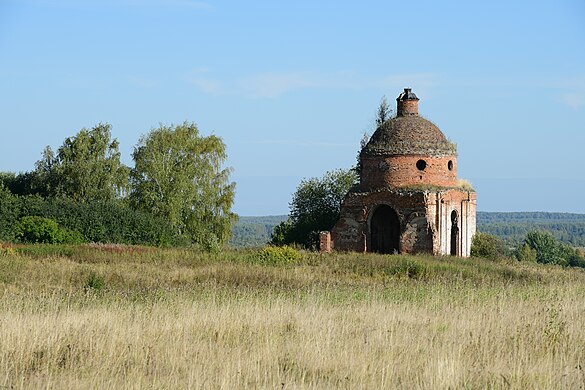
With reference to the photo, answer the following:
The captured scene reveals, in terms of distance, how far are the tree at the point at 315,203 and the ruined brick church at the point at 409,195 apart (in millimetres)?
5153

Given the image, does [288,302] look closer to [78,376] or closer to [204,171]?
[78,376]

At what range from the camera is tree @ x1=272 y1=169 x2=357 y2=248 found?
4234 cm

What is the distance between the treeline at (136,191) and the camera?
36.9 metres

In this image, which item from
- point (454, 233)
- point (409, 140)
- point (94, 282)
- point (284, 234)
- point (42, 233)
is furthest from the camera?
point (284, 234)

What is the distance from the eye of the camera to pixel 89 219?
1446 inches

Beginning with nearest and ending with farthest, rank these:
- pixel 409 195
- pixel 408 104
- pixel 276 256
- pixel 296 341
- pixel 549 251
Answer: pixel 296 341 → pixel 276 256 → pixel 409 195 → pixel 408 104 → pixel 549 251

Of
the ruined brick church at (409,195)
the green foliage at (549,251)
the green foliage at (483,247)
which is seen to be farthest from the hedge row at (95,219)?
the green foliage at (549,251)

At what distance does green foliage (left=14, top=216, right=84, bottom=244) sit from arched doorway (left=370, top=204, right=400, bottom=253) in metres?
12.2

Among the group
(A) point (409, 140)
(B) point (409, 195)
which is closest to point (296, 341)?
(B) point (409, 195)

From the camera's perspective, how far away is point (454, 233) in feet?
122

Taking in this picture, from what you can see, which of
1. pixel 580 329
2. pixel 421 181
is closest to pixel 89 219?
pixel 421 181

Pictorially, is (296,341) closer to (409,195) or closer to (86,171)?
(409,195)

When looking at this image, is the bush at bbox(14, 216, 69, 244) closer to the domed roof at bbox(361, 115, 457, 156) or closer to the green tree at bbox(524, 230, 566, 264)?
the domed roof at bbox(361, 115, 457, 156)

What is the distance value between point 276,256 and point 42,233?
35.2 feet
